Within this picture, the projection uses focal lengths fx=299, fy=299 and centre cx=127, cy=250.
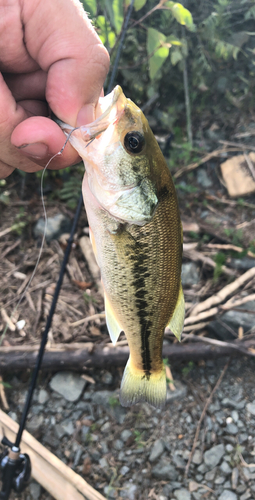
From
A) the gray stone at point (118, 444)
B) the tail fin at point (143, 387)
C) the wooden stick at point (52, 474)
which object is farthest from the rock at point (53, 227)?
the tail fin at point (143, 387)

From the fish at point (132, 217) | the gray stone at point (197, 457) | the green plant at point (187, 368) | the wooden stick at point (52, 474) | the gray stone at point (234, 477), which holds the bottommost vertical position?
the gray stone at point (234, 477)

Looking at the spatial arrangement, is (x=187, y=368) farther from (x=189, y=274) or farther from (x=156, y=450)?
(x=189, y=274)

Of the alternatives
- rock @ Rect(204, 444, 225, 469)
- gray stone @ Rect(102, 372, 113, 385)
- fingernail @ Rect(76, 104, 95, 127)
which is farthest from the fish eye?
rock @ Rect(204, 444, 225, 469)

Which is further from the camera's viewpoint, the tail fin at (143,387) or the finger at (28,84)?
the tail fin at (143,387)

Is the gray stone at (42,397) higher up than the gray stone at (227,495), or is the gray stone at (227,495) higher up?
the gray stone at (42,397)

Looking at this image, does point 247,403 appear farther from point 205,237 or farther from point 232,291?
point 205,237

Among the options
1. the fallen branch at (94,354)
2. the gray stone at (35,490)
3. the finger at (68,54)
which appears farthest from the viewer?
the fallen branch at (94,354)

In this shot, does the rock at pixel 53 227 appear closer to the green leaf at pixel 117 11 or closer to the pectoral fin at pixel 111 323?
the green leaf at pixel 117 11

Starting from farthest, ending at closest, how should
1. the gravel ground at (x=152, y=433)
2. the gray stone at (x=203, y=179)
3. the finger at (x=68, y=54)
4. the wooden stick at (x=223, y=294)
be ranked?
the gray stone at (x=203, y=179) < the wooden stick at (x=223, y=294) < the gravel ground at (x=152, y=433) < the finger at (x=68, y=54)
